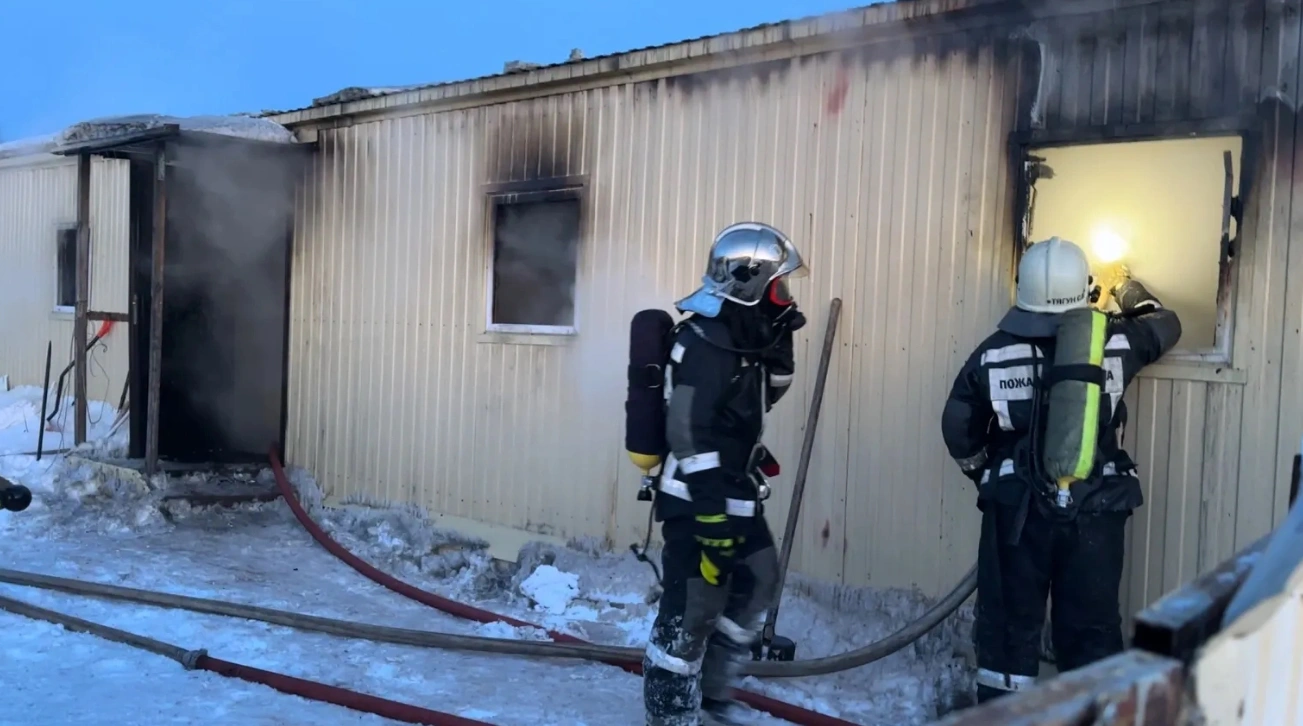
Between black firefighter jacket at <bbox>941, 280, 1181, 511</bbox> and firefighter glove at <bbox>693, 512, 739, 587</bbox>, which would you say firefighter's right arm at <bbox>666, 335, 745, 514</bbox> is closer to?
firefighter glove at <bbox>693, 512, 739, 587</bbox>

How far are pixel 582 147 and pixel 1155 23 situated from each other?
3.70 meters

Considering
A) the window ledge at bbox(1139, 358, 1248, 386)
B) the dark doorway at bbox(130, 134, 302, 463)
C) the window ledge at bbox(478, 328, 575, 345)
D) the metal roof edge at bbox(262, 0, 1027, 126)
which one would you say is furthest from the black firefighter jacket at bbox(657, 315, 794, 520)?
the dark doorway at bbox(130, 134, 302, 463)

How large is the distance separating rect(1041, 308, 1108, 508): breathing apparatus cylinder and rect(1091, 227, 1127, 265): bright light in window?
0.99 metres

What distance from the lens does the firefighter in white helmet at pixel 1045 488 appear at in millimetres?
4043

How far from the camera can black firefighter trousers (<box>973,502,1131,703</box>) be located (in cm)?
405

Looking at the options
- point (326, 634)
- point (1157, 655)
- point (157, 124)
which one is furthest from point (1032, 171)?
point (157, 124)

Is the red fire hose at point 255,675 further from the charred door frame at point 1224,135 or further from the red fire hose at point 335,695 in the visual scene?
the charred door frame at point 1224,135

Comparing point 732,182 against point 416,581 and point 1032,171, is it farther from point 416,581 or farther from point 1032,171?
point 416,581

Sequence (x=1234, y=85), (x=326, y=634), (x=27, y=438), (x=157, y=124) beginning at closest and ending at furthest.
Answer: (x=1234, y=85) < (x=326, y=634) < (x=157, y=124) < (x=27, y=438)

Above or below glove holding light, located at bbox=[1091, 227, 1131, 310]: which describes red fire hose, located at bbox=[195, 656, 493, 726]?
below

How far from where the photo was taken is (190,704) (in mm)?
4648

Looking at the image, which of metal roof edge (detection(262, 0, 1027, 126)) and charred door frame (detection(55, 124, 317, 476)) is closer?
metal roof edge (detection(262, 0, 1027, 126))

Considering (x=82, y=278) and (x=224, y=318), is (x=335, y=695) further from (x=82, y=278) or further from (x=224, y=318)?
(x=82, y=278)

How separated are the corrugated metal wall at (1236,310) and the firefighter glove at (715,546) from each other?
196 cm
